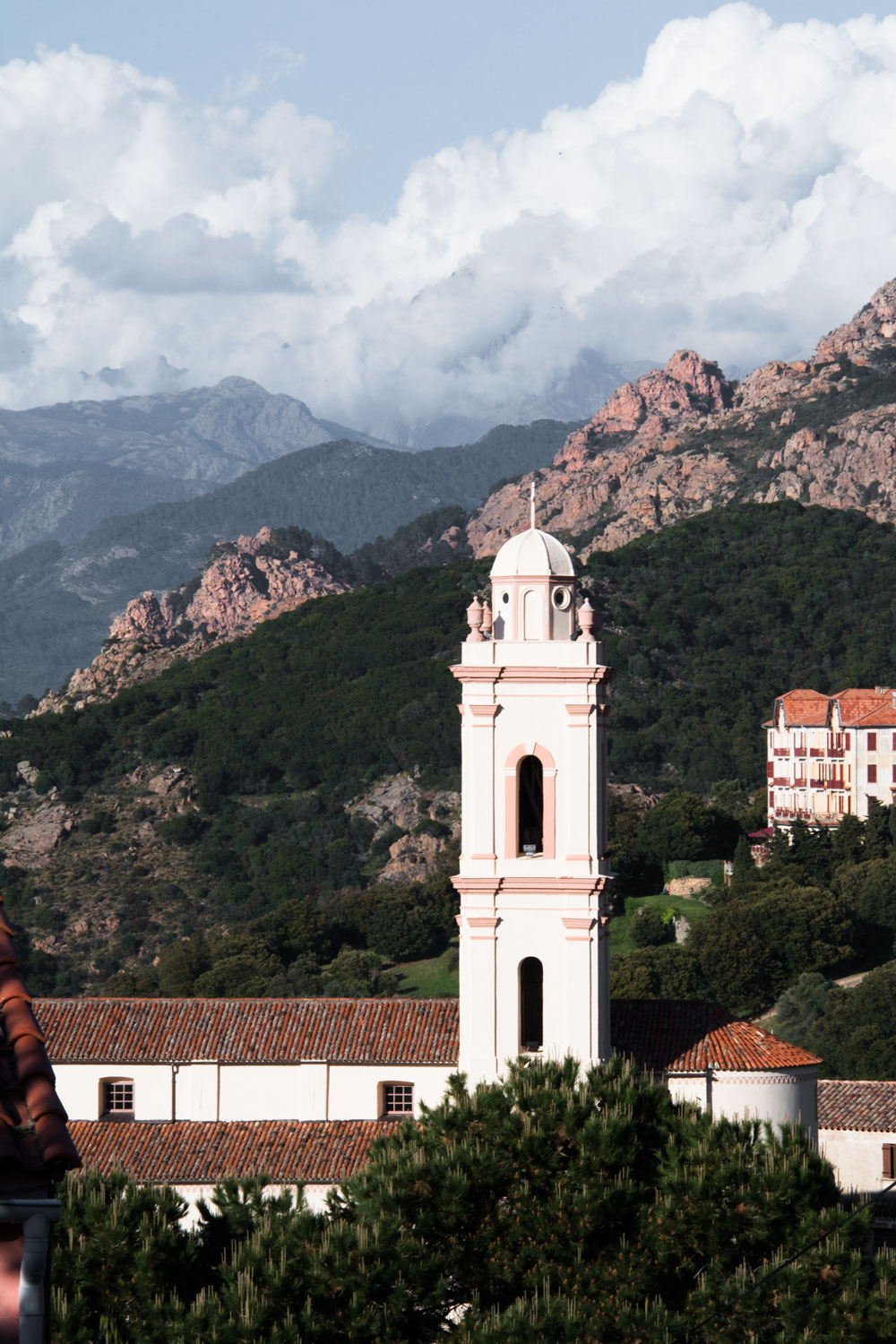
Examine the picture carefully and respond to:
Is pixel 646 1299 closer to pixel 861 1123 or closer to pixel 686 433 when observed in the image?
pixel 861 1123

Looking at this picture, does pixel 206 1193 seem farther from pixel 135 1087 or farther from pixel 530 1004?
pixel 530 1004

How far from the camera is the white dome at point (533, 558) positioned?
3300 centimetres

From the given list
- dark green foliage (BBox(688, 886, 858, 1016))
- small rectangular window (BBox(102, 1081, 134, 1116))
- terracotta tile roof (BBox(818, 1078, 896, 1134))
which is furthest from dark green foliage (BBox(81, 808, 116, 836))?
small rectangular window (BBox(102, 1081, 134, 1116))

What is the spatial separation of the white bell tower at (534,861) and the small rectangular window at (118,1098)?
6.60m

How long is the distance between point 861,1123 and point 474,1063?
18.4 m

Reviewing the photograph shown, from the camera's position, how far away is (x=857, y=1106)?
48.1 metres

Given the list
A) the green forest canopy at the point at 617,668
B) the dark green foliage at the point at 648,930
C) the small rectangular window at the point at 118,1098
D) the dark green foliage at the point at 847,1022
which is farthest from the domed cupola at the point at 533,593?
the green forest canopy at the point at 617,668

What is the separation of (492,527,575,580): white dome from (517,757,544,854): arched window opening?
322cm

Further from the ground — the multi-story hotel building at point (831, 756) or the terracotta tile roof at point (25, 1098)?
the multi-story hotel building at point (831, 756)

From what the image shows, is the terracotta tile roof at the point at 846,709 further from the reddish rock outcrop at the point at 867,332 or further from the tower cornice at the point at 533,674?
the reddish rock outcrop at the point at 867,332

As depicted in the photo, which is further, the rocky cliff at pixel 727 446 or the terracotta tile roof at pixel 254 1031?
Answer: the rocky cliff at pixel 727 446

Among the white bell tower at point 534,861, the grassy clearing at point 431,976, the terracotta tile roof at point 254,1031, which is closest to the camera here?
the white bell tower at point 534,861

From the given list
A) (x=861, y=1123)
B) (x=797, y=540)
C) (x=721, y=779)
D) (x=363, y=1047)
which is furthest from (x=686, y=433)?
(x=363, y=1047)

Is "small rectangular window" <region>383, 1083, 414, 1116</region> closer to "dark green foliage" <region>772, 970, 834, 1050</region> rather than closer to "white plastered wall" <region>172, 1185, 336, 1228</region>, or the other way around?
"white plastered wall" <region>172, 1185, 336, 1228</region>
